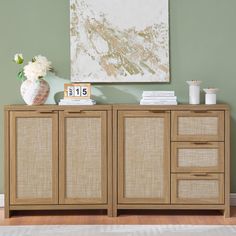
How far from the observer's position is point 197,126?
4809 millimetres

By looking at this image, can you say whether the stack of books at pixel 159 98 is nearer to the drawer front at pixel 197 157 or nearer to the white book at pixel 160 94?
the white book at pixel 160 94

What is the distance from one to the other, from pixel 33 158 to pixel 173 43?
1.54 metres

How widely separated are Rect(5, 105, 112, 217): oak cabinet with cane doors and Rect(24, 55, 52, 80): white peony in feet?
0.97

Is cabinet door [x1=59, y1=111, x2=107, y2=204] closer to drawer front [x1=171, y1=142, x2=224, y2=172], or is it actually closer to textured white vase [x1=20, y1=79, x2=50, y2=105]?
textured white vase [x1=20, y1=79, x2=50, y2=105]

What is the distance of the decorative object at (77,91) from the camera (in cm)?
498

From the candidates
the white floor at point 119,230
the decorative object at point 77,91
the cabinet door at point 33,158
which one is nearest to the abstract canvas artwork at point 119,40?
the decorative object at point 77,91

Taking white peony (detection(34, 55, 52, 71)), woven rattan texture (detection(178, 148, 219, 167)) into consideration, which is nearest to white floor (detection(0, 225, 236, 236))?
woven rattan texture (detection(178, 148, 219, 167))

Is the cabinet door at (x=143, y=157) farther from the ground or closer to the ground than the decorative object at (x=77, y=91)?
closer to the ground

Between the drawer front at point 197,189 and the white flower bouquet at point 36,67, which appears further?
the white flower bouquet at point 36,67

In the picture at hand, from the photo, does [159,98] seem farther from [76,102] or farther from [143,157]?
[76,102]

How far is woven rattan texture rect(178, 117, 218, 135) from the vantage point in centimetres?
480

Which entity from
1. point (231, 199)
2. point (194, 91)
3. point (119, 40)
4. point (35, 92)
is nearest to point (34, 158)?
point (35, 92)

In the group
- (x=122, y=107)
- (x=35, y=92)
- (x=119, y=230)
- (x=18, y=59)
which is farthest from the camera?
(x=18, y=59)

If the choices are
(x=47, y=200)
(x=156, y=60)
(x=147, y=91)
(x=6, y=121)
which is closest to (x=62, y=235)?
(x=47, y=200)
